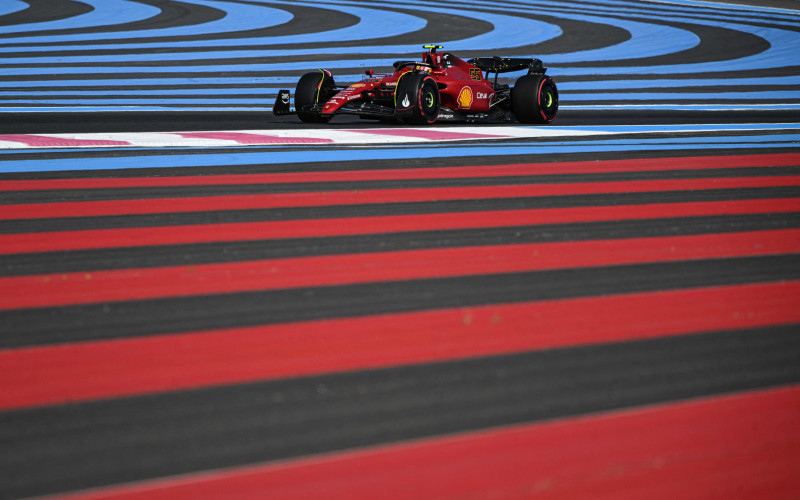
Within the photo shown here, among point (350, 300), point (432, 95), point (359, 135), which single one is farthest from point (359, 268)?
point (432, 95)

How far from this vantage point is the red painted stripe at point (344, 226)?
4422mm

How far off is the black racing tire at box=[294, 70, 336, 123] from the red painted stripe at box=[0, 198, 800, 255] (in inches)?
218

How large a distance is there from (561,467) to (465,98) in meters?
8.31

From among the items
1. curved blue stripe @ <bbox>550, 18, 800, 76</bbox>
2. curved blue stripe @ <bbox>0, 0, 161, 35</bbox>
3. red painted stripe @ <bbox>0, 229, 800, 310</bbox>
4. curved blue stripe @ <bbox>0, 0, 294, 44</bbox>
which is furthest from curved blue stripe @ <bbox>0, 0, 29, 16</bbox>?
red painted stripe @ <bbox>0, 229, 800, 310</bbox>

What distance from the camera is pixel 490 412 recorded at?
257 centimetres

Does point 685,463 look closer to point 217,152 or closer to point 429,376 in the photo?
point 429,376

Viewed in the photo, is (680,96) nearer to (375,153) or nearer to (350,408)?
(375,153)

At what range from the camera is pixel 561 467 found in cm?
229

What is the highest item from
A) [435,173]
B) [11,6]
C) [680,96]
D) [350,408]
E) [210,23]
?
[350,408]

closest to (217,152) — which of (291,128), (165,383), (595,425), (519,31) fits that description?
(291,128)

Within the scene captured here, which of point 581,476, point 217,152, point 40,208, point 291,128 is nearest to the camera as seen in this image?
point 581,476

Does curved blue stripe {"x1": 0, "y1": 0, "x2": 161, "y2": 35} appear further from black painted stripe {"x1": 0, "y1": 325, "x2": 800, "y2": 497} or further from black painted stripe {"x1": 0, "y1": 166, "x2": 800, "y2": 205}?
black painted stripe {"x1": 0, "y1": 325, "x2": 800, "y2": 497}

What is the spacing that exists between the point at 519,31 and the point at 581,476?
19.8 m

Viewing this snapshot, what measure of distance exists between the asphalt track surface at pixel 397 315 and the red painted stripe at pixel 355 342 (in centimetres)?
1
